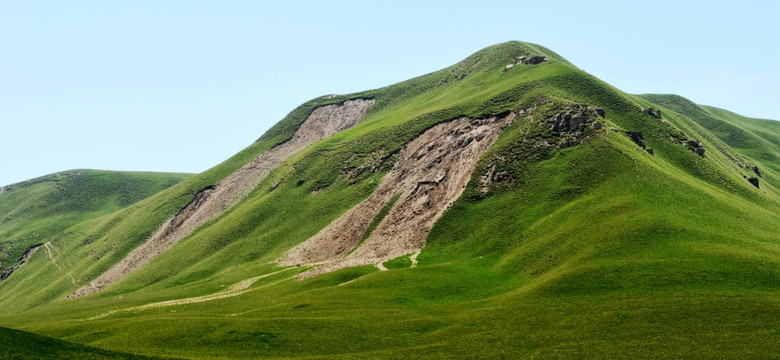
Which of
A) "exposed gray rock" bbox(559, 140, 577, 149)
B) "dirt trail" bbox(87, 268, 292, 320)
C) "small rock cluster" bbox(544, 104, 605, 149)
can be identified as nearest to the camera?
"dirt trail" bbox(87, 268, 292, 320)

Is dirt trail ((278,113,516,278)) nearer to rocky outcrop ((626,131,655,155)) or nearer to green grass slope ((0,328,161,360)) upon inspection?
rocky outcrop ((626,131,655,155))

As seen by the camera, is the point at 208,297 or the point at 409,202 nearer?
the point at 208,297

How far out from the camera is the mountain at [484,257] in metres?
70.0

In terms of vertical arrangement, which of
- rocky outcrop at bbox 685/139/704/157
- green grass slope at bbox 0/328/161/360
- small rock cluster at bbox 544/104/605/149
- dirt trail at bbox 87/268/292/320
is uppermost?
small rock cluster at bbox 544/104/605/149

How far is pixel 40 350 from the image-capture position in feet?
175

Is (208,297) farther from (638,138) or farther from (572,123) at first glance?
(638,138)

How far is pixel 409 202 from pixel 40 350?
102 meters

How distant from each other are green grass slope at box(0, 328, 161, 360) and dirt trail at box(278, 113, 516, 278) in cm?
6808

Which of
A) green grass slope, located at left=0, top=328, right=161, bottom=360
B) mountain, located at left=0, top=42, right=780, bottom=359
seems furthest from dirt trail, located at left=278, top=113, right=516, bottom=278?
green grass slope, located at left=0, top=328, right=161, bottom=360

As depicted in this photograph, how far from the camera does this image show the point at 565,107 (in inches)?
5753

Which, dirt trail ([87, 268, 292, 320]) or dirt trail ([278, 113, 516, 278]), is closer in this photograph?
dirt trail ([87, 268, 292, 320])

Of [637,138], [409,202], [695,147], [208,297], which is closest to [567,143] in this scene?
[637,138]

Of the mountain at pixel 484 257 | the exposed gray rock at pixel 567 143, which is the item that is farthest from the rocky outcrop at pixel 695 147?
the exposed gray rock at pixel 567 143

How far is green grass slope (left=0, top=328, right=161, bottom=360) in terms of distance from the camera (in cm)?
5038
